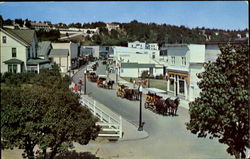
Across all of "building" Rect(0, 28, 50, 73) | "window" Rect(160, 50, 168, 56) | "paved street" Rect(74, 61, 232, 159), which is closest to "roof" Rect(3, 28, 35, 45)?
"building" Rect(0, 28, 50, 73)

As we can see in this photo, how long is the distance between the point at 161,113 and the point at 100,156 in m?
1.28

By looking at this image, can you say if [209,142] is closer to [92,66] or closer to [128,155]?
[128,155]

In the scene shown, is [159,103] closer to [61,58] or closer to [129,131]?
[129,131]

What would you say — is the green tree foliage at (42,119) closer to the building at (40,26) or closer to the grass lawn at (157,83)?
the building at (40,26)

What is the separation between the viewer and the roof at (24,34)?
4060 millimetres

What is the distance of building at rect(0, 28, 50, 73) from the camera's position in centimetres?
393

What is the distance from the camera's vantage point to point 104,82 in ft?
16.5

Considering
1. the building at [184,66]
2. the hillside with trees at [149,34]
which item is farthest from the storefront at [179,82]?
the hillside with trees at [149,34]

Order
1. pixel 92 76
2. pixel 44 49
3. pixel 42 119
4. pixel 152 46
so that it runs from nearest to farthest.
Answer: pixel 42 119, pixel 44 49, pixel 92 76, pixel 152 46

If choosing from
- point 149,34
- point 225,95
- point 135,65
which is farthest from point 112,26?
point 225,95

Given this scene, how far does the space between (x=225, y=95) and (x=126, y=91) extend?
194 cm

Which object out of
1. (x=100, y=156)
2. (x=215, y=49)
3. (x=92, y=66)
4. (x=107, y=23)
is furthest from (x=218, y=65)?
(x=100, y=156)

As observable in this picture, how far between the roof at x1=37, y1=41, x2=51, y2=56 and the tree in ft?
6.50

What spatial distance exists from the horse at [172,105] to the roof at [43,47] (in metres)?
2.07
